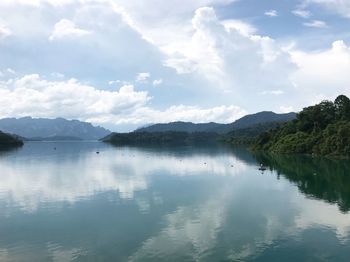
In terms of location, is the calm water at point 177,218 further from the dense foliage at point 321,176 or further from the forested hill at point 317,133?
the forested hill at point 317,133

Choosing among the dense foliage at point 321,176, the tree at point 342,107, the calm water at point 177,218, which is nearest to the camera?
the calm water at point 177,218

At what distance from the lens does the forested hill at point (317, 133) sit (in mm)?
104094

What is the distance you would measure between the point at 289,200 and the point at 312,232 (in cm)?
1646

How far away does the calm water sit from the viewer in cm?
3059

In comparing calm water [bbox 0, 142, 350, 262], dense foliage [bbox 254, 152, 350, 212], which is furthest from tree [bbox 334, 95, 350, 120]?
calm water [bbox 0, 142, 350, 262]

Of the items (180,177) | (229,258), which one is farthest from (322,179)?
(229,258)

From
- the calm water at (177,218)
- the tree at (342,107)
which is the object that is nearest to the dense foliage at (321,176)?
the calm water at (177,218)

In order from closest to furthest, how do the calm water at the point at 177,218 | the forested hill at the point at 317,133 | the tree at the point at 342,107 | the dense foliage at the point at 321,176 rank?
the calm water at the point at 177,218 < the dense foliage at the point at 321,176 < the forested hill at the point at 317,133 < the tree at the point at 342,107

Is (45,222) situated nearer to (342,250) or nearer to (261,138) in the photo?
(342,250)

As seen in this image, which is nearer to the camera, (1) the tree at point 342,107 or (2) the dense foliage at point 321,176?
(2) the dense foliage at point 321,176

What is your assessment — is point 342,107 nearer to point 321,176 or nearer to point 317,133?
point 317,133

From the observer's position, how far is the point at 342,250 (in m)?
30.1

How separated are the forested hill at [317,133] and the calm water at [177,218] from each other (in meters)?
31.8

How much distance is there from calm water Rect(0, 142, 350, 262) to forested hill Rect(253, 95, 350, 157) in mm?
31751
